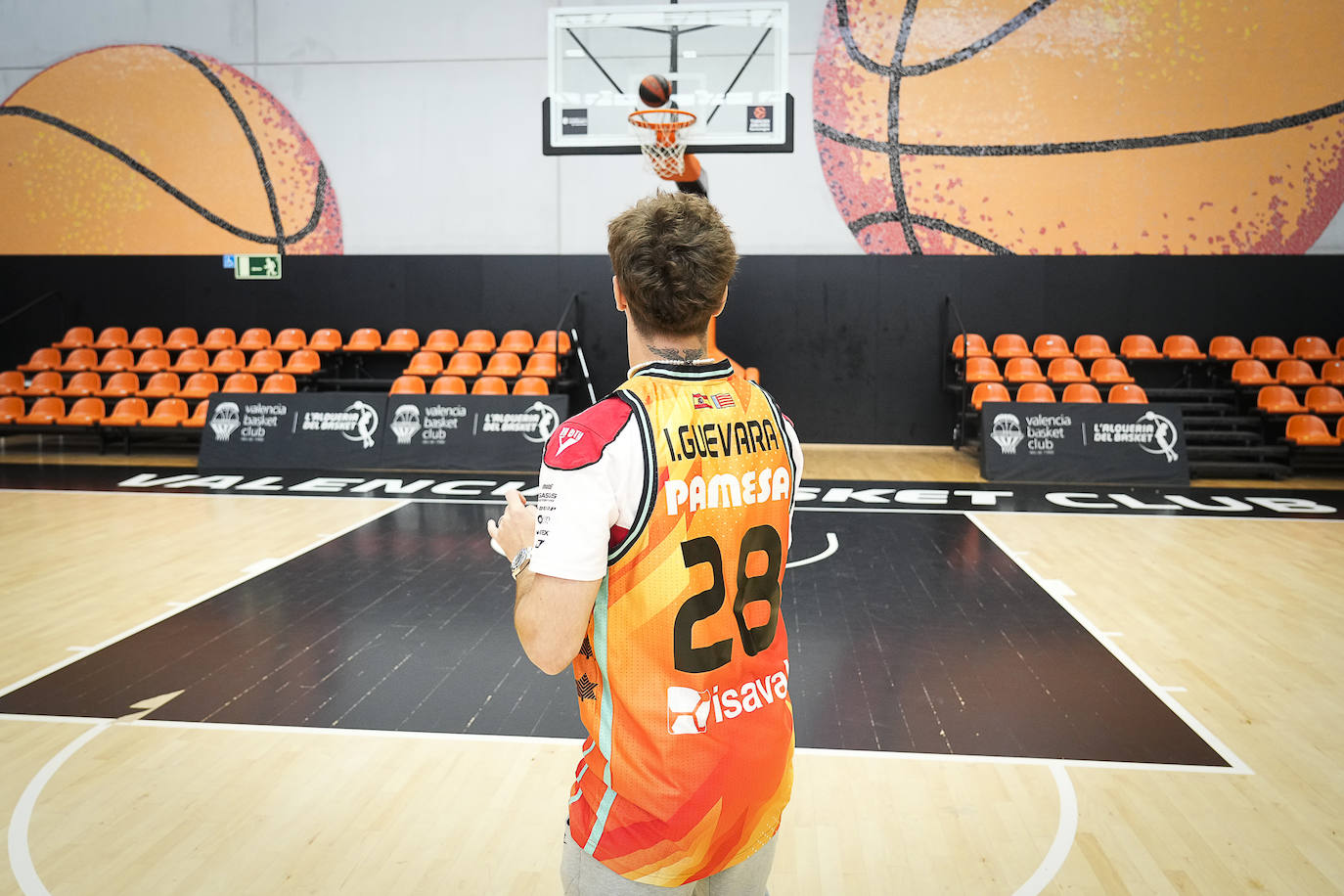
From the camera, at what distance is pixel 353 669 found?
4.33 metres

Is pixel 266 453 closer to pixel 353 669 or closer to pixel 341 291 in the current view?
pixel 341 291

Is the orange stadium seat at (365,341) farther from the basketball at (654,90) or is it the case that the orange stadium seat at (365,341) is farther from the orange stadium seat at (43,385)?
the basketball at (654,90)

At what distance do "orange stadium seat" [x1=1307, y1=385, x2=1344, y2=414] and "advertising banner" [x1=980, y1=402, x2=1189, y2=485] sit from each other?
86.4 inches

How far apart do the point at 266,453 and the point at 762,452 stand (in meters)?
9.93

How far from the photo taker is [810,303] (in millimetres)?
12570

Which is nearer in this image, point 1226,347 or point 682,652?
point 682,652

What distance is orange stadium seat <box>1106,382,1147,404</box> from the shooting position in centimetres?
1061

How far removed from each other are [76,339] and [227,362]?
2463 millimetres

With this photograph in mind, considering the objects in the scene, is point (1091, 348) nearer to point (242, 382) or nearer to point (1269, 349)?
point (1269, 349)

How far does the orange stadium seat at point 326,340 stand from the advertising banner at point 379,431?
2.33m

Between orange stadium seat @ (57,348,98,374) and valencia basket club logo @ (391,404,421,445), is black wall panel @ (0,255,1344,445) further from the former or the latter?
valencia basket club logo @ (391,404,421,445)

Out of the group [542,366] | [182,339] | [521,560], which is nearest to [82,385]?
[182,339]

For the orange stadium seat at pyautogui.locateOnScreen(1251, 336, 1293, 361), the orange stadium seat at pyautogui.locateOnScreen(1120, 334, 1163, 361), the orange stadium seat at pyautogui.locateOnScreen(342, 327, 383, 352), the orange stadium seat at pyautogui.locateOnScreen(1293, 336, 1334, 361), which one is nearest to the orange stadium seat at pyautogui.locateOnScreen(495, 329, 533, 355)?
the orange stadium seat at pyautogui.locateOnScreen(342, 327, 383, 352)

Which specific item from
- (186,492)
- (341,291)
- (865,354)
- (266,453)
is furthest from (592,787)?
(341,291)
